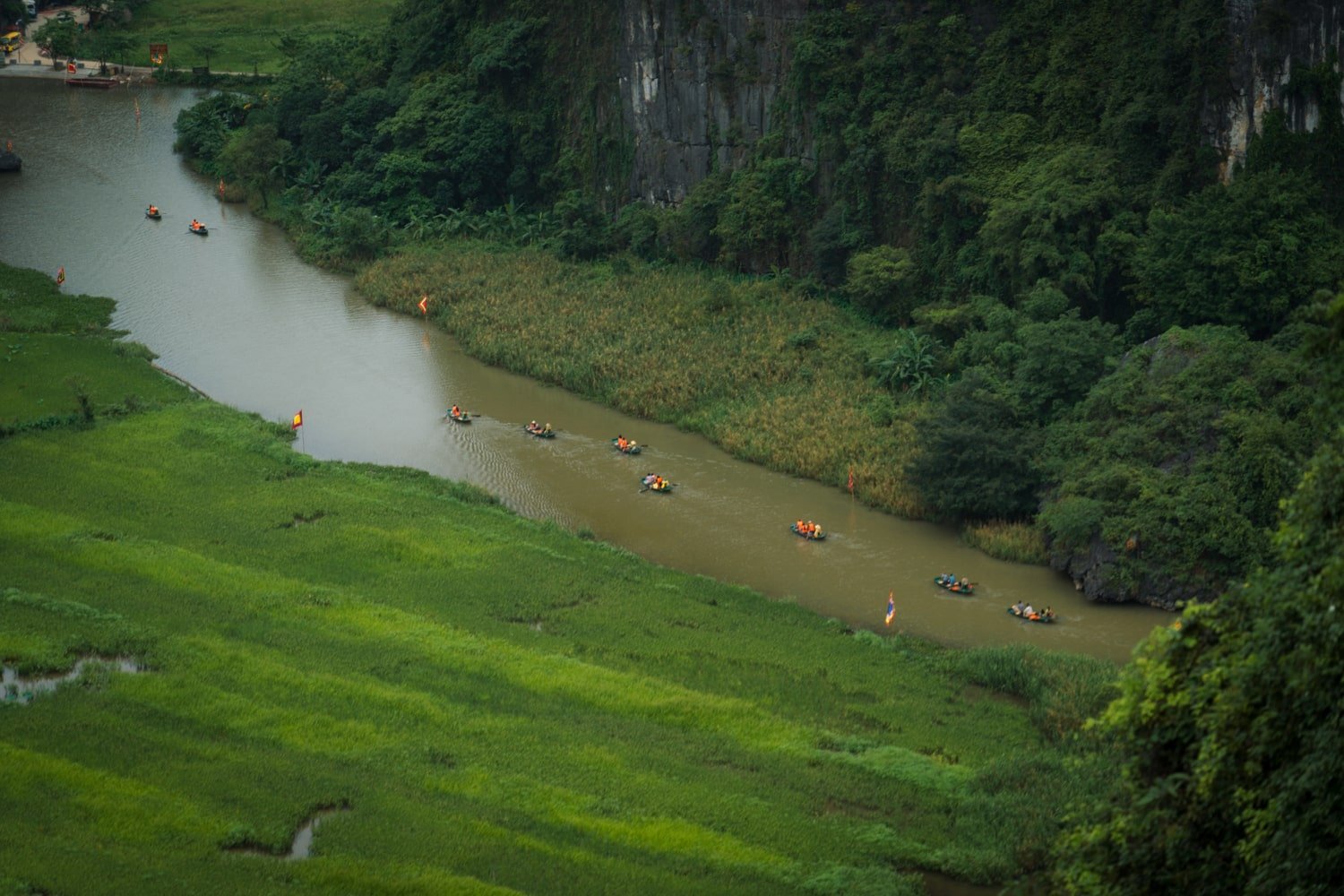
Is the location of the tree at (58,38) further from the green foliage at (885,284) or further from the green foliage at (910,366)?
the green foliage at (910,366)

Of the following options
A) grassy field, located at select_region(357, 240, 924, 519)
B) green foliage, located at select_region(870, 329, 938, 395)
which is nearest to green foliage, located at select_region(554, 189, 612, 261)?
grassy field, located at select_region(357, 240, 924, 519)

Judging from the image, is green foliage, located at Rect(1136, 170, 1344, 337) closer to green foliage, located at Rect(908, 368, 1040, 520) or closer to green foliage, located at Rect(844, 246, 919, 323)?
green foliage, located at Rect(908, 368, 1040, 520)

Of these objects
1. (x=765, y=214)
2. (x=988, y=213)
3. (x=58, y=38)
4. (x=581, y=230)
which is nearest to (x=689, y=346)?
(x=765, y=214)

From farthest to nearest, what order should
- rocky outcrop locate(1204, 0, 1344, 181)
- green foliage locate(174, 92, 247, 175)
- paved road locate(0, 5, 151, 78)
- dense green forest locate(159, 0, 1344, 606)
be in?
1. paved road locate(0, 5, 151, 78)
2. green foliage locate(174, 92, 247, 175)
3. rocky outcrop locate(1204, 0, 1344, 181)
4. dense green forest locate(159, 0, 1344, 606)

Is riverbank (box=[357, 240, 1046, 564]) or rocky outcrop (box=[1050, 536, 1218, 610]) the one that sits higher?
riverbank (box=[357, 240, 1046, 564])

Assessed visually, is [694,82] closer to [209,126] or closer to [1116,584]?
[209,126]

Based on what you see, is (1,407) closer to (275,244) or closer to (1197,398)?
(275,244)
